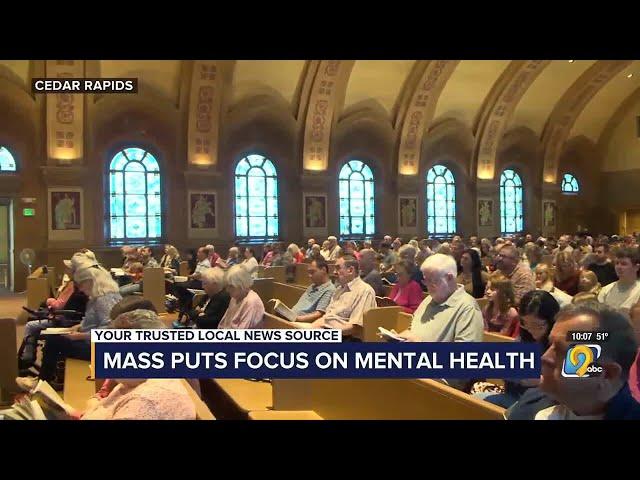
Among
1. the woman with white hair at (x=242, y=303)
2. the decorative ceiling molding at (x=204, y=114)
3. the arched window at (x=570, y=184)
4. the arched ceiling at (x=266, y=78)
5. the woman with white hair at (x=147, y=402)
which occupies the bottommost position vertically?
the woman with white hair at (x=147, y=402)

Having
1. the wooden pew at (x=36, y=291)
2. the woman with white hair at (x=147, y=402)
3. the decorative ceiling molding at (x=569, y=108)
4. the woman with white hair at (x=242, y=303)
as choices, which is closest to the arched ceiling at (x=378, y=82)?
the decorative ceiling molding at (x=569, y=108)

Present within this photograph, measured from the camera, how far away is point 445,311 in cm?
432

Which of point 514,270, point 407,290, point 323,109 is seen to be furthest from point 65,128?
point 514,270

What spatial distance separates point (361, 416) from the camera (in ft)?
13.6

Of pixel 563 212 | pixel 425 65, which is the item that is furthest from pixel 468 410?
pixel 563 212

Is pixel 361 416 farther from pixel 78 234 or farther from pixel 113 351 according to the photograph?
pixel 78 234

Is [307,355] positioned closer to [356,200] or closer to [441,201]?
[356,200]

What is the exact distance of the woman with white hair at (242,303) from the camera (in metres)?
5.85

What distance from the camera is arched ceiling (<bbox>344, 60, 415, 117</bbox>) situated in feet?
62.0

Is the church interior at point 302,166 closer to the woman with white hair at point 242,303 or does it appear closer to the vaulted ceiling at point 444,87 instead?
the vaulted ceiling at point 444,87

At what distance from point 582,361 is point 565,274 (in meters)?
4.28

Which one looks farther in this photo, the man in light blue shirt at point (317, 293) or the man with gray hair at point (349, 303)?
the man in light blue shirt at point (317, 293)

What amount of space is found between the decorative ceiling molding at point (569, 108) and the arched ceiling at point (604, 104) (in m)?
0.84
